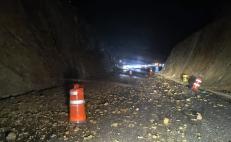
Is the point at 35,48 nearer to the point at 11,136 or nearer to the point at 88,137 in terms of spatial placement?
the point at 11,136

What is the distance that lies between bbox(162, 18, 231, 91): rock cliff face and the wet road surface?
3.48 meters

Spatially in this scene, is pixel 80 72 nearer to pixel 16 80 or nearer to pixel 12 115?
pixel 16 80

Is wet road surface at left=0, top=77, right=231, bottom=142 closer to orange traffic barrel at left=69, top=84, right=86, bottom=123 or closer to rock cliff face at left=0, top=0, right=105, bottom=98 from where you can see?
orange traffic barrel at left=69, top=84, right=86, bottom=123

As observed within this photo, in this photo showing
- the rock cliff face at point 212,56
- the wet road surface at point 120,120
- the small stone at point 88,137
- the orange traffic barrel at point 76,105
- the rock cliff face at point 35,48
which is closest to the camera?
the small stone at point 88,137

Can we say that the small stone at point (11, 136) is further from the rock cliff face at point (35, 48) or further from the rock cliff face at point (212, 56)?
the rock cliff face at point (212, 56)

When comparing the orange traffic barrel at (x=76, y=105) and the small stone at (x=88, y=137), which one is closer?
the small stone at (x=88, y=137)

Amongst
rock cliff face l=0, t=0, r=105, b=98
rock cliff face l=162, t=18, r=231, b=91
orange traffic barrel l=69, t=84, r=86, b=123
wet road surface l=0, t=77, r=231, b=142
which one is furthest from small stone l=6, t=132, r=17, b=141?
rock cliff face l=162, t=18, r=231, b=91

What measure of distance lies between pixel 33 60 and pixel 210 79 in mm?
9207

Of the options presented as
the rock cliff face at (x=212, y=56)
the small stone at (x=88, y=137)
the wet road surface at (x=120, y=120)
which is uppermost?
the rock cliff face at (x=212, y=56)

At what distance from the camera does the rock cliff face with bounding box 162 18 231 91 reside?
1292 centimetres

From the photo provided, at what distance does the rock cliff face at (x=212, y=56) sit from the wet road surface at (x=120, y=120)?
348cm

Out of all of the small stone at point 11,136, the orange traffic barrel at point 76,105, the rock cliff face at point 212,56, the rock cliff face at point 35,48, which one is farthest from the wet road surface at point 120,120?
the rock cliff face at point 212,56

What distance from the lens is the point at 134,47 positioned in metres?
50.6

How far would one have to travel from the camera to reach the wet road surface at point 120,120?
226 inches
